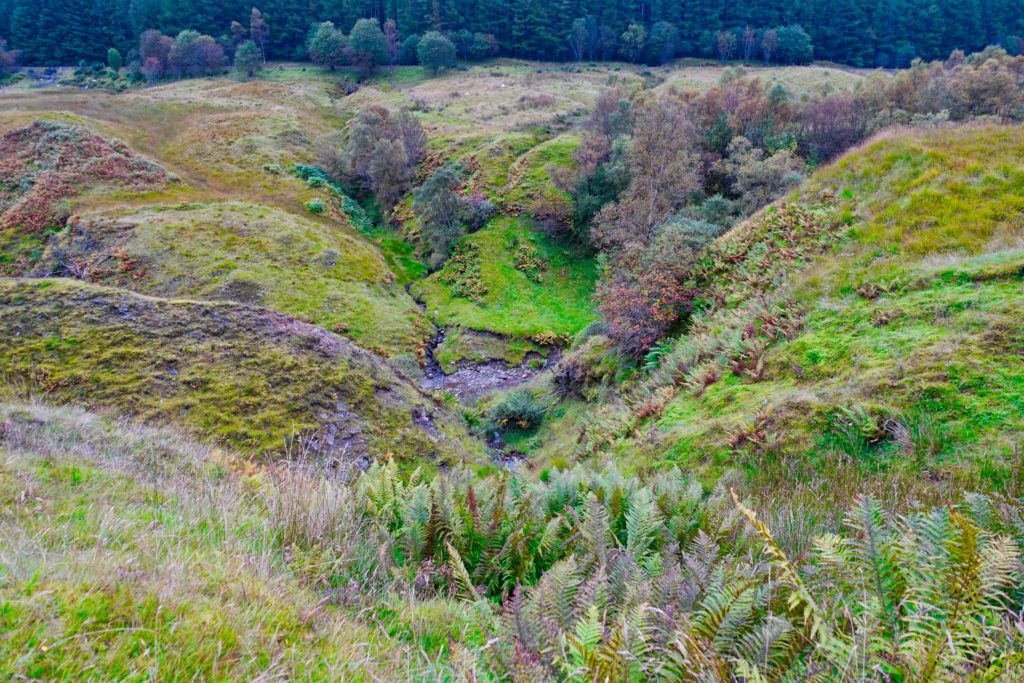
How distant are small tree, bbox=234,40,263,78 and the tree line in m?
13.4

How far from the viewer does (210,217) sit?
31.4 meters

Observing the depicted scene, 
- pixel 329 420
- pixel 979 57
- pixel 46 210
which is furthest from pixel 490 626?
pixel 979 57

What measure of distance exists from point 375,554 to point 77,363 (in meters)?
11.7

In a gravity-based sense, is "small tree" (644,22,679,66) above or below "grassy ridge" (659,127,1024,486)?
above

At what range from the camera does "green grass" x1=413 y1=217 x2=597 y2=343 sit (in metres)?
29.8

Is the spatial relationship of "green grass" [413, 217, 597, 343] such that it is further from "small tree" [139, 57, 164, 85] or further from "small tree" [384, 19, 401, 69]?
"small tree" [139, 57, 164, 85]

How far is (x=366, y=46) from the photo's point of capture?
81438mm

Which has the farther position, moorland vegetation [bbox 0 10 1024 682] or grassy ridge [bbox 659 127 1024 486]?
grassy ridge [bbox 659 127 1024 486]

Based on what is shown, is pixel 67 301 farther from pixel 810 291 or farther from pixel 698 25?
pixel 698 25

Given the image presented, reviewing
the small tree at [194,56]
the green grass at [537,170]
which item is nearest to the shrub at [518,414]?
the green grass at [537,170]

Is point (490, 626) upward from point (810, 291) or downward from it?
upward

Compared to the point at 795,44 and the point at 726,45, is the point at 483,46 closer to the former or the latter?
the point at 726,45

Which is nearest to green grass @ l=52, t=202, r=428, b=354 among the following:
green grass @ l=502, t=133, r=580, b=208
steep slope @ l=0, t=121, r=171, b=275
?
steep slope @ l=0, t=121, r=171, b=275

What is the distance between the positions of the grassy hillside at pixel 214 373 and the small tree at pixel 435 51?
81273 mm
